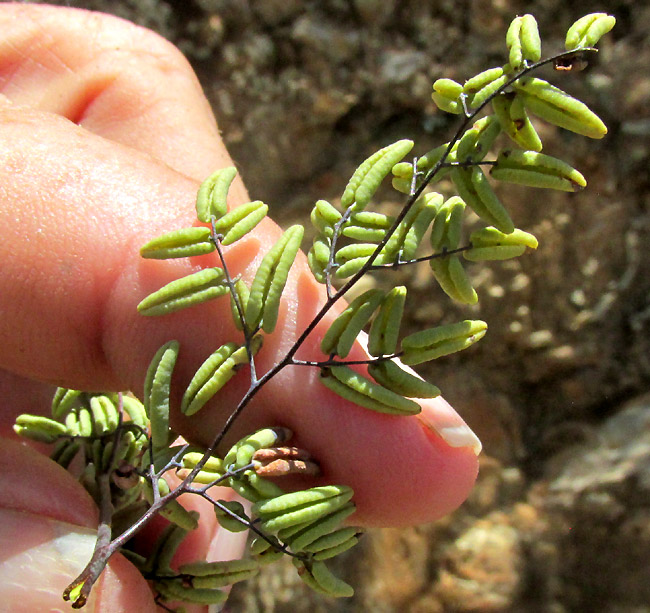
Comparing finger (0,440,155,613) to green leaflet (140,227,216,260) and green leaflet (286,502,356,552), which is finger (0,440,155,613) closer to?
green leaflet (286,502,356,552)

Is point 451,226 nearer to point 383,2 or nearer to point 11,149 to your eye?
point 11,149

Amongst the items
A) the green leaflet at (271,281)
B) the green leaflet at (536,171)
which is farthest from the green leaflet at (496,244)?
the green leaflet at (271,281)

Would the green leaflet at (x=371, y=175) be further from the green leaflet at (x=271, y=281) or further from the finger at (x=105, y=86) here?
the finger at (x=105, y=86)

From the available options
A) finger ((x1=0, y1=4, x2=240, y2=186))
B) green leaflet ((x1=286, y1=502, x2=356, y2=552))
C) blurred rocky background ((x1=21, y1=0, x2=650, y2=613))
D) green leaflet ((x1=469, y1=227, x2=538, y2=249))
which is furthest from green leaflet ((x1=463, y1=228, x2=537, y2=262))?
blurred rocky background ((x1=21, y1=0, x2=650, y2=613))

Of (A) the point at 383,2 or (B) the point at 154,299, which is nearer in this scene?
(B) the point at 154,299

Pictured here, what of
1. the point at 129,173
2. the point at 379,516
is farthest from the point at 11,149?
the point at 379,516

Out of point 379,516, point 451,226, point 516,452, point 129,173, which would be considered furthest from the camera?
point 516,452

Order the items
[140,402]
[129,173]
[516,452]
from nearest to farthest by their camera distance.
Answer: [129,173]
[140,402]
[516,452]
